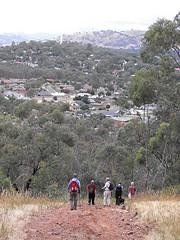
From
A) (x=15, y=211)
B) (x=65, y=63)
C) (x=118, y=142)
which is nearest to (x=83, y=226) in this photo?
(x=15, y=211)

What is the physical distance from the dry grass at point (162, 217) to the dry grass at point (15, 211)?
237 cm

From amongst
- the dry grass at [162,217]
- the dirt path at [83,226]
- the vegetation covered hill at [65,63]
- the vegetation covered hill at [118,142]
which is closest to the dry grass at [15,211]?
the dirt path at [83,226]

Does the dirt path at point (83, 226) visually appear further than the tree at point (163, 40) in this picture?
No

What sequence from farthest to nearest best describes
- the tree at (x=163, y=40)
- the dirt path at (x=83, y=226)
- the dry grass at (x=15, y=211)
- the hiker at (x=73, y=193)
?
the tree at (x=163, y=40) → the hiker at (x=73, y=193) → the dirt path at (x=83, y=226) → the dry grass at (x=15, y=211)

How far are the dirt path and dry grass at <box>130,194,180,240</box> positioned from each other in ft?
0.76

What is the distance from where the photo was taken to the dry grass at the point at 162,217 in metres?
9.27

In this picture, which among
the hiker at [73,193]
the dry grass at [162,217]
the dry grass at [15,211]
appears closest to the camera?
the dry grass at [15,211]

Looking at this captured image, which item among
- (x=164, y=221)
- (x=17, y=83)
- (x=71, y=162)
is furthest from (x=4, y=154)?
(x=17, y=83)

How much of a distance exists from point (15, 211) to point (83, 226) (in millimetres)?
1823

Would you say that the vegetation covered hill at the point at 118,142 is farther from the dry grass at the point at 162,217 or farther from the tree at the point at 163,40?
the dry grass at the point at 162,217

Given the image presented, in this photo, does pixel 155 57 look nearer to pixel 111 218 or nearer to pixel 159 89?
pixel 159 89

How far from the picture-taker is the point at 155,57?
68.9 feet

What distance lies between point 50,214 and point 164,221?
2.60 meters

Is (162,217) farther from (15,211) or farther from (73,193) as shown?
(15,211)
